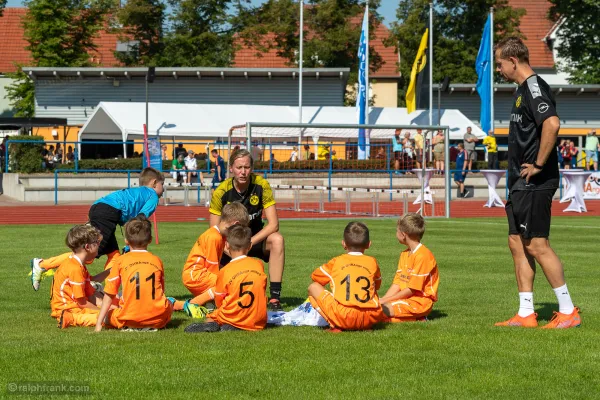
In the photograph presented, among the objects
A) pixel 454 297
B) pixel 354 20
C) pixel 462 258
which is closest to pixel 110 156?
pixel 462 258

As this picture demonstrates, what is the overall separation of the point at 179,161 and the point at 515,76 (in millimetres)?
28254

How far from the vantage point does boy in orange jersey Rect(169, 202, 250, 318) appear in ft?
28.8

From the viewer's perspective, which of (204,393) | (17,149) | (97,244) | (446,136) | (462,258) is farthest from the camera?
(17,149)

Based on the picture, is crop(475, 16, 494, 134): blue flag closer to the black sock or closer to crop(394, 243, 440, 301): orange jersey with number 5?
the black sock

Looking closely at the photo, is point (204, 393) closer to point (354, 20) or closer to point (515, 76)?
point (515, 76)

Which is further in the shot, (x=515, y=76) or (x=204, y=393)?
(x=515, y=76)

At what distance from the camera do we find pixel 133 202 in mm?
9914

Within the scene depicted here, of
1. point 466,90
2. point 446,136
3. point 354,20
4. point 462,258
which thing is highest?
point 354,20

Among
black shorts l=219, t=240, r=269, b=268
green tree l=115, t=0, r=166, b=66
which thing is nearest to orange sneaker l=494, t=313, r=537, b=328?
black shorts l=219, t=240, r=269, b=268

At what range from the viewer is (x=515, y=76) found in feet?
25.4

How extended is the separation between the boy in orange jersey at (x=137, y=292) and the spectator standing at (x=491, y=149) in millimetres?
28873

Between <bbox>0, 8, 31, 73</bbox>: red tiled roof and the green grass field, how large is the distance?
65794 millimetres

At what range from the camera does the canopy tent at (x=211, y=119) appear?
134 ft

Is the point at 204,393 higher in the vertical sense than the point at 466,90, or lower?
lower
